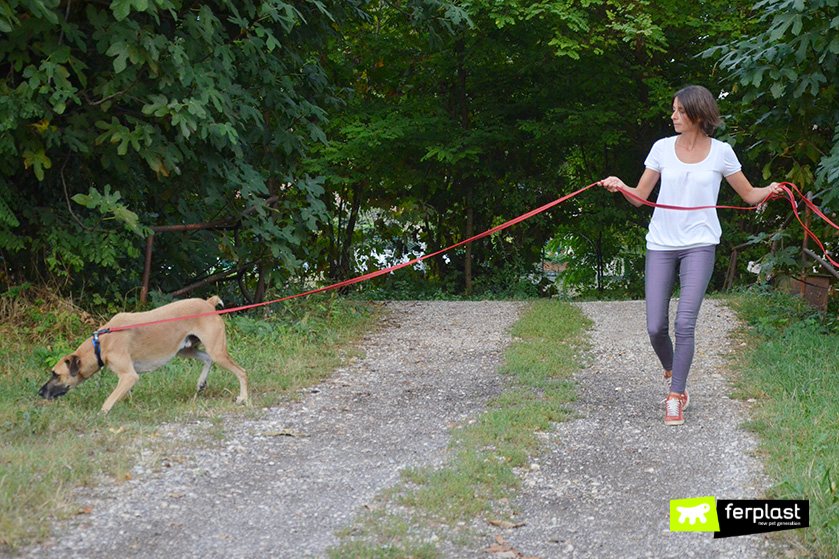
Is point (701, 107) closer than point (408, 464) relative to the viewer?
No

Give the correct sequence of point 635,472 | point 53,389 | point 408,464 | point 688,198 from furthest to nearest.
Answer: point 53,389 < point 688,198 < point 408,464 < point 635,472

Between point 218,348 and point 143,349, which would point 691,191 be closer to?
point 218,348

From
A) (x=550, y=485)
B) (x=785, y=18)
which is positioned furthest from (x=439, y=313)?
(x=550, y=485)

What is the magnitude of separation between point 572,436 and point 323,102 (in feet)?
19.1

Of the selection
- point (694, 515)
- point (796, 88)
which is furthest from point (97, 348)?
point (796, 88)

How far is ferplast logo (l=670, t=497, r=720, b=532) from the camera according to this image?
3887 mm

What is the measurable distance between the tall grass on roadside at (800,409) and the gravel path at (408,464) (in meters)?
0.19

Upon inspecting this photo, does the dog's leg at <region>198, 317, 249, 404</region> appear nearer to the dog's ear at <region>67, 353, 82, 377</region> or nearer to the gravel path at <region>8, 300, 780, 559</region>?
the gravel path at <region>8, 300, 780, 559</region>

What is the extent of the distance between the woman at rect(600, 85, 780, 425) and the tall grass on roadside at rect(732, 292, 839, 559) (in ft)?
2.52

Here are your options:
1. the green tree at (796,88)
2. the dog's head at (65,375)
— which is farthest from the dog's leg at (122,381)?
the green tree at (796,88)

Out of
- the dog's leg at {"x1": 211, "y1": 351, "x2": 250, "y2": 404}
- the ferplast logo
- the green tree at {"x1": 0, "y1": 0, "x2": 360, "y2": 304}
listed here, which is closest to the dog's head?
the dog's leg at {"x1": 211, "y1": 351, "x2": 250, "y2": 404}

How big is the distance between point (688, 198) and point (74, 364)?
419cm

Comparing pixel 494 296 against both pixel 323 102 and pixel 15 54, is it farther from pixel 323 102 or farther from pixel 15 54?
pixel 15 54

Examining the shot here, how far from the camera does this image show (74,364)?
17.7 ft
